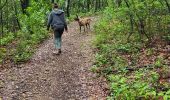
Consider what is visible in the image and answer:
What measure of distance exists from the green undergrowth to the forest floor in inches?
20.4

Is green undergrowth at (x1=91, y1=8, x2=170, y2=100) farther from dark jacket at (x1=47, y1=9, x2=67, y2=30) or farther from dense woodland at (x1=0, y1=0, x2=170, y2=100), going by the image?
dark jacket at (x1=47, y1=9, x2=67, y2=30)

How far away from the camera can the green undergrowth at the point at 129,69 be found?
8.17 m

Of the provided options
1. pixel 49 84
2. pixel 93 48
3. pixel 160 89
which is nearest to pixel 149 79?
pixel 160 89

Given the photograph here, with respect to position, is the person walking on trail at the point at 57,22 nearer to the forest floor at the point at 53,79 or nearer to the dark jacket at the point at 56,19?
the dark jacket at the point at 56,19

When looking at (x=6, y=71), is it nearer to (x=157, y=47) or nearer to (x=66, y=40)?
(x=157, y=47)

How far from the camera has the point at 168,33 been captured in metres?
15.7

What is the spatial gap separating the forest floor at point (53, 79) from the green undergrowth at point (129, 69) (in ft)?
1.70

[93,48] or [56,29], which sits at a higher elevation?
[56,29]

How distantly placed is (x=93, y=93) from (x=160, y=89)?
2.07 meters

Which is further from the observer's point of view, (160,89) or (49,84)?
(49,84)

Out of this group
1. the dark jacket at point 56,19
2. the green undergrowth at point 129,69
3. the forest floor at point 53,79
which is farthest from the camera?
the dark jacket at point 56,19

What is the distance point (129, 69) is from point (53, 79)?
267cm

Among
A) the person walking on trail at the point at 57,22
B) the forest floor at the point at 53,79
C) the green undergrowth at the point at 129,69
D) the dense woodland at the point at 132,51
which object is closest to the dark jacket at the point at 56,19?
the person walking on trail at the point at 57,22

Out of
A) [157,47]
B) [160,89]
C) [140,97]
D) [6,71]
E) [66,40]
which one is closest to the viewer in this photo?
[140,97]
